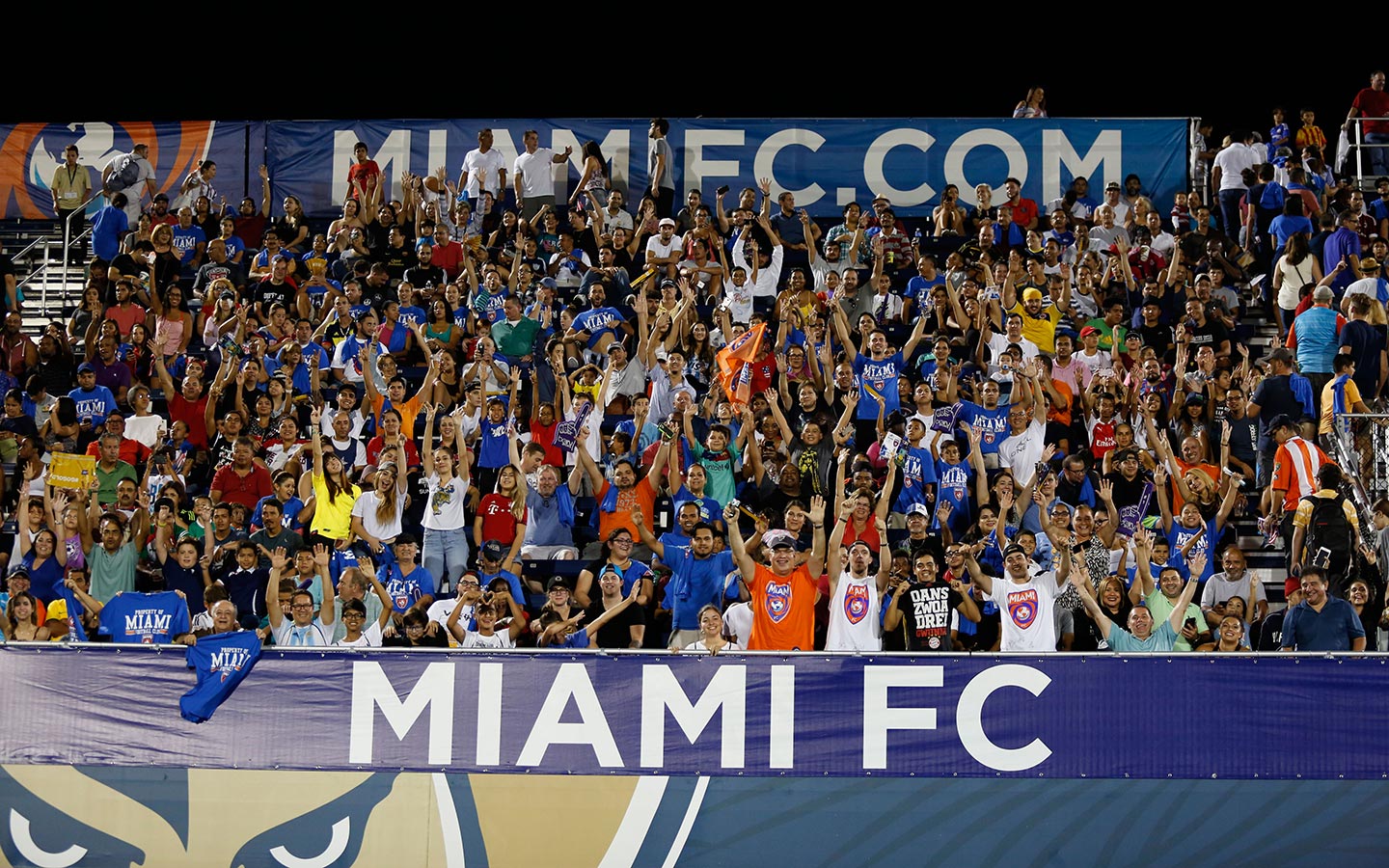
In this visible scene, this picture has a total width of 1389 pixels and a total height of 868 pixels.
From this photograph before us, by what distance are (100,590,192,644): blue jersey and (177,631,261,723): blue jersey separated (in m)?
1.77

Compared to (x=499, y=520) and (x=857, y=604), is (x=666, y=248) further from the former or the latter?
(x=857, y=604)

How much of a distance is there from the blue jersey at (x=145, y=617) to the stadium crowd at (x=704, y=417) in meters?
0.03

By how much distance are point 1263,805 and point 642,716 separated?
3880 millimetres

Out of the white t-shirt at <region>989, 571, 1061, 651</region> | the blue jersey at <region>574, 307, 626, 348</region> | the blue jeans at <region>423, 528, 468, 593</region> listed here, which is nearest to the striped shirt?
the white t-shirt at <region>989, 571, 1061, 651</region>

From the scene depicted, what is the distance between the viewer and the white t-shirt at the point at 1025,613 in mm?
12102

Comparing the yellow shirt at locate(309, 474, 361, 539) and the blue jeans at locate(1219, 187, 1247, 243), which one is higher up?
the blue jeans at locate(1219, 187, 1247, 243)

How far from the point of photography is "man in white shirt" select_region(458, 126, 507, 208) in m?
20.8

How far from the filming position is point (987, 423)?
15109 millimetres

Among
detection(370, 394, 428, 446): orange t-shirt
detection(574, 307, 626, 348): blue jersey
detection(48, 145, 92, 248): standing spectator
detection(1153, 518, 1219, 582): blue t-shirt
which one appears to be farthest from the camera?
detection(48, 145, 92, 248): standing spectator

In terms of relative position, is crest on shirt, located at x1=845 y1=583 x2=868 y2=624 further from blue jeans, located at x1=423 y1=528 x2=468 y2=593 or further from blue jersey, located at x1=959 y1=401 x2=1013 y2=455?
blue jeans, located at x1=423 y1=528 x2=468 y2=593

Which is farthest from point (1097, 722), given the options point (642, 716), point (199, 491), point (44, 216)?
point (44, 216)

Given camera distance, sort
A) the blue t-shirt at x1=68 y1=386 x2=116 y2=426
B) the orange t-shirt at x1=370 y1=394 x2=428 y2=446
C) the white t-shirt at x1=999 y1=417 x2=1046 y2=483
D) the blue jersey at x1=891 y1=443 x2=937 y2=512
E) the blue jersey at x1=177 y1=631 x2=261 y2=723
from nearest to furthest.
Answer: the blue jersey at x1=177 y1=631 x2=261 y2=723
the blue jersey at x1=891 y1=443 x2=937 y2=512
the white t-shirt at x1=999 y1=417 x2=1046 y2=483
the orange t-shirt at x1=370 y1=394 x2=428 y2=446
the blue t-shirt at x1=68 y1=386 x2=116 y2=426

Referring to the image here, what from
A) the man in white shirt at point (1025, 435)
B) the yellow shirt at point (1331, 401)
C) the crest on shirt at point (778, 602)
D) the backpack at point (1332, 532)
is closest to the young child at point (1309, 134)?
the yellow shirt at point (1331, 401)

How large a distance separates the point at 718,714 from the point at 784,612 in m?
1.41
